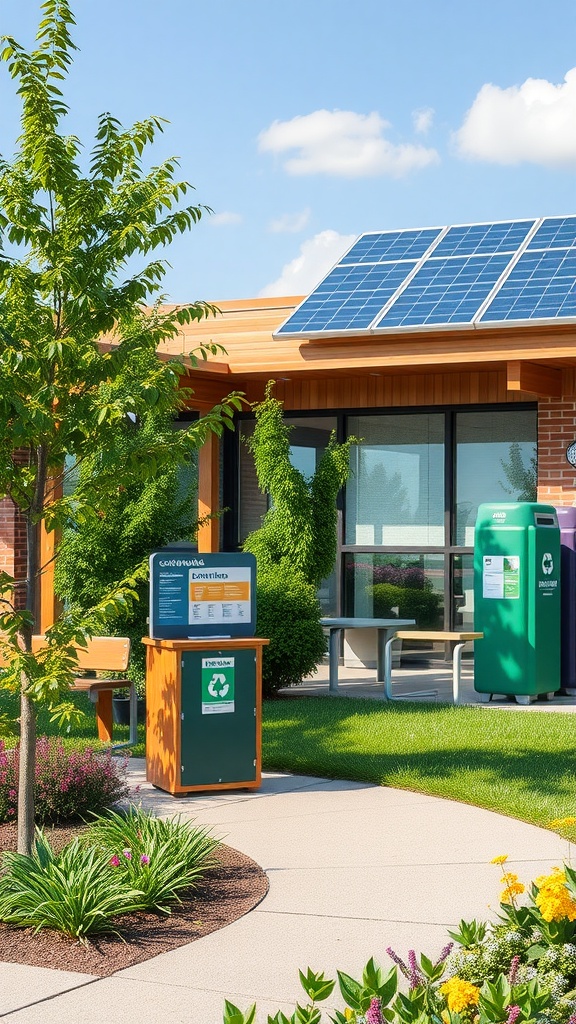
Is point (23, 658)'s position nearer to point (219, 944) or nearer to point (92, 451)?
point (92, 451)

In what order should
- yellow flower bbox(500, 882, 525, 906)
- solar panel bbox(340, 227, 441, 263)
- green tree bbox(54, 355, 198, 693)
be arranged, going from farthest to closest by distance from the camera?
1. solar panel bbox(340, 227, 441, 263)
2. green tree bbox(54, 355, 198, 693)
3. yellow flower bbox(500, 882, 525, 906)

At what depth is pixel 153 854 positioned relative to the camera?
659cm

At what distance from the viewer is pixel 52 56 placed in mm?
7098

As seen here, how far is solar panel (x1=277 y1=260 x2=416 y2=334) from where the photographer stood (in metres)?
15.7

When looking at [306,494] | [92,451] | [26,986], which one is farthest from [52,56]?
[306,494]

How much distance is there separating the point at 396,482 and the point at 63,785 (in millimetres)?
9873

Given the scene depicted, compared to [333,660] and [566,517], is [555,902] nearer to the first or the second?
[333,660]

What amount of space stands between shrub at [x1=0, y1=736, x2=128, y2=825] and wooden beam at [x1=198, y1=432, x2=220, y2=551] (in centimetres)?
938

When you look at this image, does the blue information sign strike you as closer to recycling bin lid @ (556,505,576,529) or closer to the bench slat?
the bench slat

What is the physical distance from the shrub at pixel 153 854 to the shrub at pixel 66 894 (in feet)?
0.27

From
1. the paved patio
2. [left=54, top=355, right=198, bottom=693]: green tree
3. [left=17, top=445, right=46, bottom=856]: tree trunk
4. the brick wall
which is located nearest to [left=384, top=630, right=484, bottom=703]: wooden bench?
the paved patio

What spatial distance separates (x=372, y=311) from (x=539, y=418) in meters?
2.35

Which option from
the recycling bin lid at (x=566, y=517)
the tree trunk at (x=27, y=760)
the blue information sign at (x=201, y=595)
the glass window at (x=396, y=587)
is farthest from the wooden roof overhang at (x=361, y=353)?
the tree trunk at (x=27, y=760)

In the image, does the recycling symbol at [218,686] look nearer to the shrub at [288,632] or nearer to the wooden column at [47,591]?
the shrub at [288,632]
